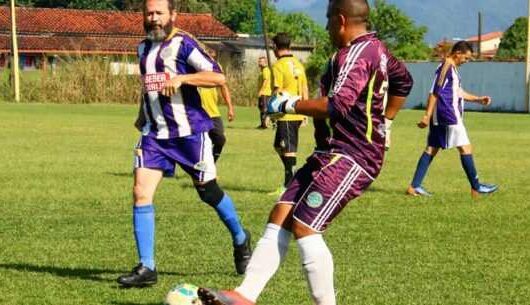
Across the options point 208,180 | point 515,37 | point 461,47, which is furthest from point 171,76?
point 515,37

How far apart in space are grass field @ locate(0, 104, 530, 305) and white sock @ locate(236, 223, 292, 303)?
1.14 metres

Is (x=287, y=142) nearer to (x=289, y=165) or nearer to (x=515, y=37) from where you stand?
(x=289, y=165)

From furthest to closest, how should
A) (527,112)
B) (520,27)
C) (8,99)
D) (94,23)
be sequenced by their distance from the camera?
(520,27)
(94,23)
(8,99)
(527,112)

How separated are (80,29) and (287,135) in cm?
7877

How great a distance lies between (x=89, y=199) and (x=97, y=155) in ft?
22.9

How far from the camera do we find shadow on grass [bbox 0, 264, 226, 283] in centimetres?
788

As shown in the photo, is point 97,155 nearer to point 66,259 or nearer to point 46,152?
point 46,152

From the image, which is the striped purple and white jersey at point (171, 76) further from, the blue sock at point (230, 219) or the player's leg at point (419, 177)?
the player's leg at point (419, 177)

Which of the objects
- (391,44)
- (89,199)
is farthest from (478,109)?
(391,44)

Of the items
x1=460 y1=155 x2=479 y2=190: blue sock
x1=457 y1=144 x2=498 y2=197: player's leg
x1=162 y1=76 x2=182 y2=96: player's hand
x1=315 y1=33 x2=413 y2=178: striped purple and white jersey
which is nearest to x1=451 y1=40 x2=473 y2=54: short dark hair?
x1=457 y1=144 x2=498 y2=197: player's leg

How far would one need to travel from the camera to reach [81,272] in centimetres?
808

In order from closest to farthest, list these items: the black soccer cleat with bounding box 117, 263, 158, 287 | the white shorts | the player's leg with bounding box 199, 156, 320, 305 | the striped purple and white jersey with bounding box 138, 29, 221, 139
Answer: the player's leg with bounding box 199, 156, 320, 305
the black soccer cleat with bounding box 117, 263, 158, 287
the striped purple and white jersey with bounding box 138, 29, 221, 139
the white shorts

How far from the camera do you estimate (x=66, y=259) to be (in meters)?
8.62

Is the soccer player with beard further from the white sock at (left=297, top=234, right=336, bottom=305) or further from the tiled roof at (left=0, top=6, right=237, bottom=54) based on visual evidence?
the tiled roof at (left=0, top=6, right=237, bottom=54)
